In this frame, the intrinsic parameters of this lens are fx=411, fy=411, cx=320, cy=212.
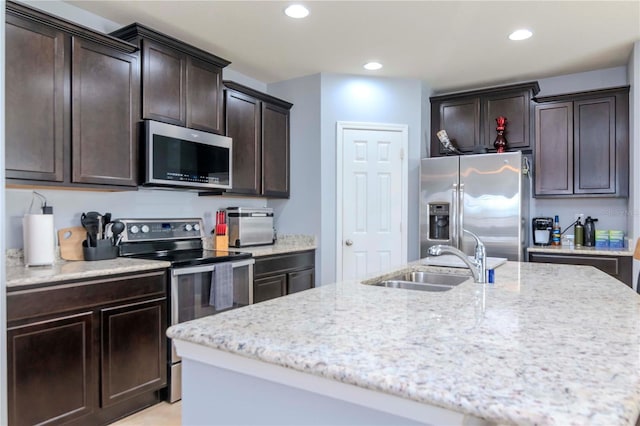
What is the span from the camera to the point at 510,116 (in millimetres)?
4066

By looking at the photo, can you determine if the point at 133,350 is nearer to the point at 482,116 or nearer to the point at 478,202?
the point at 478,202

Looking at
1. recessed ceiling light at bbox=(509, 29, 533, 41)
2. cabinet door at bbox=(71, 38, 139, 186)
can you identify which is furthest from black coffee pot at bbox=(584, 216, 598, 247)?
cabinet door at bbox=(71, 38, 139, 186)

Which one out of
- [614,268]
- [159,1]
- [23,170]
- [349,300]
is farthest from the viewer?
[614,268]

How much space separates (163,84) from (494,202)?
9.53ft

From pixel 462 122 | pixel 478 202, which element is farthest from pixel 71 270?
pixel 462 122

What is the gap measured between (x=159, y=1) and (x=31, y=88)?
0.95 m

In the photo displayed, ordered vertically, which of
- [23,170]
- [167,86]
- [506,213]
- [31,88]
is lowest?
[506,213]

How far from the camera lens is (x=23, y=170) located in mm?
2180

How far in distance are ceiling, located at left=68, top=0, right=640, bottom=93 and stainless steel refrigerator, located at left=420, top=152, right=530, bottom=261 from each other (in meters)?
0.89

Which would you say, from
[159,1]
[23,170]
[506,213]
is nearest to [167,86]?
→ [159,1]

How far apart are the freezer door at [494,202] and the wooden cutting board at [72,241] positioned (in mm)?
3093

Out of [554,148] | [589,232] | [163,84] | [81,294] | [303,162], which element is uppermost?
[163,84]

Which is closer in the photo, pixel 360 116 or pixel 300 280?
pixel 300 280

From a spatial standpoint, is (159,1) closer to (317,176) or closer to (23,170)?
(23,170)
